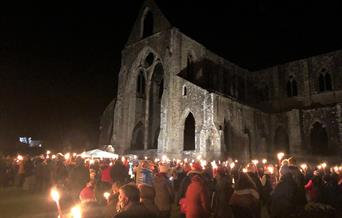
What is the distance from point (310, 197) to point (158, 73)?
2871 centimetres

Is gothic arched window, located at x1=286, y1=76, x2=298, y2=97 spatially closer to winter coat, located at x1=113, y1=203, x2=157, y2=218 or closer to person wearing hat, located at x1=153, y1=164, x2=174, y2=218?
person wearing hat, located at x1=153, y1=164, x2=174, y2=218

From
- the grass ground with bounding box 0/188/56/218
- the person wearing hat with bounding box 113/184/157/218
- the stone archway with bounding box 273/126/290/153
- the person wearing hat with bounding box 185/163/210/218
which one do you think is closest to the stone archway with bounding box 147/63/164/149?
the stone archway with bounding box 273/126/290/153

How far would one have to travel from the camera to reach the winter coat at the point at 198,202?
6.09 m

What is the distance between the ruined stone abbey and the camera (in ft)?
94.3

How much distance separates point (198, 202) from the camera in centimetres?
613

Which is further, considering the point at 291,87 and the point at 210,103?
the point at 291,87

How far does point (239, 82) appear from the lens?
39719mm

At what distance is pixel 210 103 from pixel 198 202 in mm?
21420

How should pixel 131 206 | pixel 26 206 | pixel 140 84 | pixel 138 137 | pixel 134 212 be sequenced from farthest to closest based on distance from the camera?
pixel 140 84, pixel 138 137, pixel 26 206, pixel 131 206, pixel 134 212

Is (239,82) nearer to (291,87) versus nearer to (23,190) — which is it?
(291,87)

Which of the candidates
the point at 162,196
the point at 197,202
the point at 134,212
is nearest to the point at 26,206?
Result: the point at 162,196

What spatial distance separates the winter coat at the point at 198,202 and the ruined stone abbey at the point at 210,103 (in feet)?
63.5

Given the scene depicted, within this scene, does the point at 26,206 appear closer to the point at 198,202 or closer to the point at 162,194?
the point at 162,194

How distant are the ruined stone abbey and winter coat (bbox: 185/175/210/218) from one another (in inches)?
763
